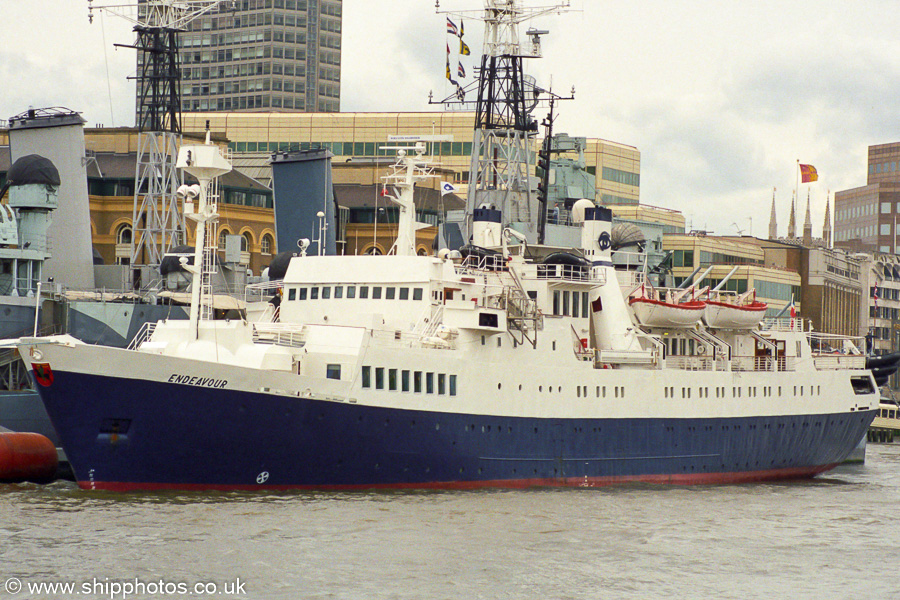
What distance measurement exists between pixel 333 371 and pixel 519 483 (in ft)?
24.4

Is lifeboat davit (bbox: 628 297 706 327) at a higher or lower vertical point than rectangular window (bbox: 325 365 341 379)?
higher

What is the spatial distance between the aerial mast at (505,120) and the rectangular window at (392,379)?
2581 centimetres

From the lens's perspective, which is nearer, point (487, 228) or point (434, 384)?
point (434, 384)

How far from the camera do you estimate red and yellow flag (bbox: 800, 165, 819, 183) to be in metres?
73.7

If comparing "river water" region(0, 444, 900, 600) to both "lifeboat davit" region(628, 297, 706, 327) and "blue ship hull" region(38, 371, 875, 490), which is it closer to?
"blue ship hull" region(38, 371, 875, 490)

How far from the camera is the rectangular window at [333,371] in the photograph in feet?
111

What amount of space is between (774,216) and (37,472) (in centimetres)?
11904

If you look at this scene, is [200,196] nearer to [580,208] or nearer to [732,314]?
[580,208]

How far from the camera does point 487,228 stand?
4131 centimetres

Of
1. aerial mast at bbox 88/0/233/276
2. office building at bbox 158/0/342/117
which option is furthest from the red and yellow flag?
office building at bbox 158/0/342/117

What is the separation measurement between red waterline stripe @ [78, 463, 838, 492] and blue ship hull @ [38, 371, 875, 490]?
0.04m

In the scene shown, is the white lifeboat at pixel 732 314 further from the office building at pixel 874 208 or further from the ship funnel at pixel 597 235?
the office building at pixel 874 208

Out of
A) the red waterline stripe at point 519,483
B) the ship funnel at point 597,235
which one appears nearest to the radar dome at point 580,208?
the ship funnel at point 597,235

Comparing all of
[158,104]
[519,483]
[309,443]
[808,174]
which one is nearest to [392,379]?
[309,443]
